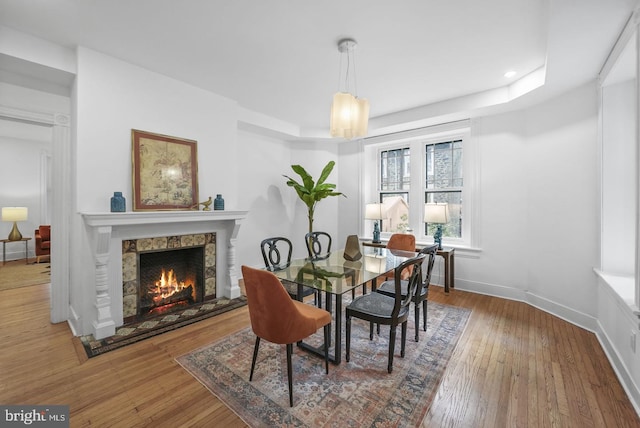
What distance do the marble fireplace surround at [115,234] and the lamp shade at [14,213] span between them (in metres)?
5.31

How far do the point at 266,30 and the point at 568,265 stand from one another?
4.11m

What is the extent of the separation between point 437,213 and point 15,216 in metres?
8.61

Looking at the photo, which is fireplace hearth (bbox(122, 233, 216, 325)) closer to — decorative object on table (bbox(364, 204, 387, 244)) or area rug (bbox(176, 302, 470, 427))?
area rug (bbox(176, 302, 470, 427))

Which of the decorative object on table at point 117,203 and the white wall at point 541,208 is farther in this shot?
the white wall at point 541,208

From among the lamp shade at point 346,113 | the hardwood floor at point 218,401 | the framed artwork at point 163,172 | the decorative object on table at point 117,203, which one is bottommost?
the hardwood floor at point 218,401

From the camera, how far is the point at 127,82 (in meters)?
2.87

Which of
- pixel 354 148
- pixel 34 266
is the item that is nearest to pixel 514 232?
pixel 354 148

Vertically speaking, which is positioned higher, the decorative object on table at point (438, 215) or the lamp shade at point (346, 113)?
the lamp shade at point (346, 113)

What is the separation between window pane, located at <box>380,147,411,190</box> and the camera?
16.2ft

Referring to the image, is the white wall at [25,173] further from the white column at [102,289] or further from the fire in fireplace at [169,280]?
the white column at [102,289]

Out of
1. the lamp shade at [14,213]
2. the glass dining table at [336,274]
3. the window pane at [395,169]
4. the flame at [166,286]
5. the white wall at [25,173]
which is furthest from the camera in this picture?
the white wall at [25,173]

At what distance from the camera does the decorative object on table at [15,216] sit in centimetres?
569

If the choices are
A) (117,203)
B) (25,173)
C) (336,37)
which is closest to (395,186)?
(336,37)

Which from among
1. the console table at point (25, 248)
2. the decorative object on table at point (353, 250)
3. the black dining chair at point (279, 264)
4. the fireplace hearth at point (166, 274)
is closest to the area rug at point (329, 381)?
the black dining chair at point (279, 264)
